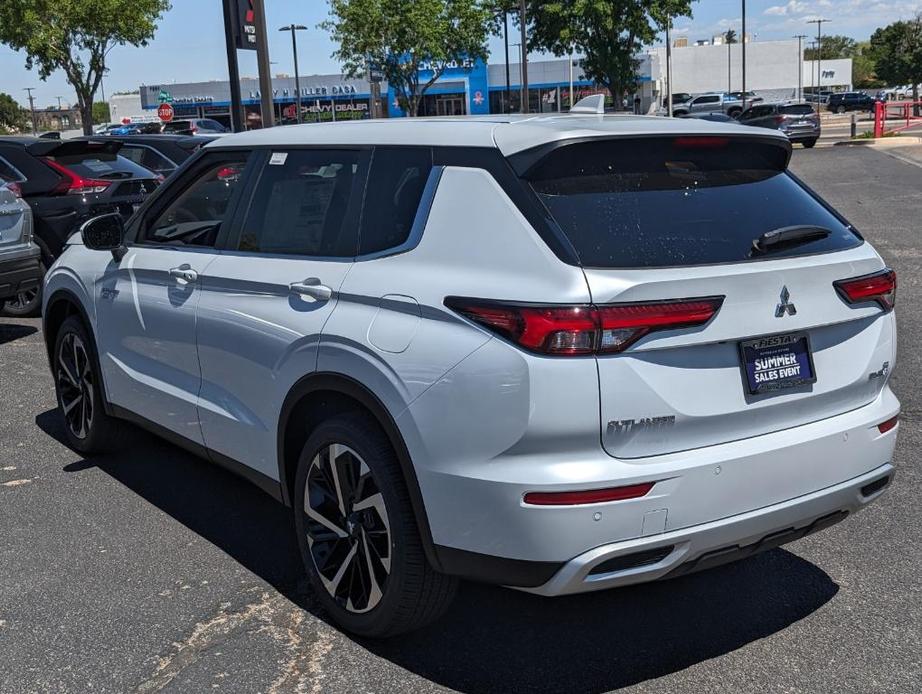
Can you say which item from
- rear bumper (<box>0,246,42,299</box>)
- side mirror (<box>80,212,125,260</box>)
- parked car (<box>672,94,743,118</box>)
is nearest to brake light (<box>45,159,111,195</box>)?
rear bumper (<box>0,246,42,299</box>)

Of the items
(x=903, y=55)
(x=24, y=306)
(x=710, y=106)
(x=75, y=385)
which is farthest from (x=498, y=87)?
(x=75, y=385)

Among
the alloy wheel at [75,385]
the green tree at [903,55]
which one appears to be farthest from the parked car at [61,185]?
the green tree at [903,55]

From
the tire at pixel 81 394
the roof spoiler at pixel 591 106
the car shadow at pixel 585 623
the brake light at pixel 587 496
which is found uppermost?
the roof spoiler at pixel 591 106

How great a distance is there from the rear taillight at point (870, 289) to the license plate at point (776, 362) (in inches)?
9.5

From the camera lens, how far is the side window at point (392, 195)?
3.48 metres

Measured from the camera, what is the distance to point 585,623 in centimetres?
374

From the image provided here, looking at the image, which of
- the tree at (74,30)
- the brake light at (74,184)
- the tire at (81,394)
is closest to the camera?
the tire at (81,394)

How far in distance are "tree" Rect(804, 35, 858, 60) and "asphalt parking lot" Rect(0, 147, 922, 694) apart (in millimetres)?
182529

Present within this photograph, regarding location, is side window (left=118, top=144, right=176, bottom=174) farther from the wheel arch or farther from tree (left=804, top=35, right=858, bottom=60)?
tree (left=804, top=35, right=858, bottom=60)

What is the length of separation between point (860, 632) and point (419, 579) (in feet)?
5.22

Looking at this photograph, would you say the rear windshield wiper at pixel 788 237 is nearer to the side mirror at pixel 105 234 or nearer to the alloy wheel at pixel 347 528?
the alloy wheel at pixel 347 528

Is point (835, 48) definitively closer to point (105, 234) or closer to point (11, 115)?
point (11, 115)

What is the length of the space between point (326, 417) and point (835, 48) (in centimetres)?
20258

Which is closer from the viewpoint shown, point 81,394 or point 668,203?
point 668,203
